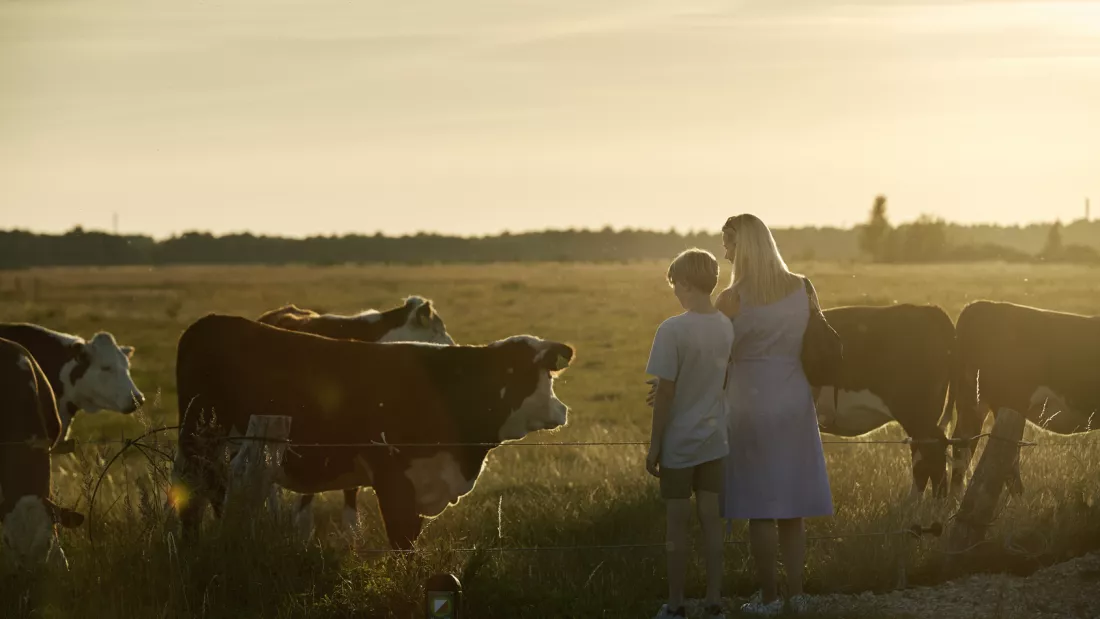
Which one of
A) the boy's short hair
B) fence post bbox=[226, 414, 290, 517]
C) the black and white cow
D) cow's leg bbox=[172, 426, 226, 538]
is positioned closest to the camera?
the boy's short hair

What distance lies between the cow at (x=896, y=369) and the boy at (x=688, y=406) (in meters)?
4.74

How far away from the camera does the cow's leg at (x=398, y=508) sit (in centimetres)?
752

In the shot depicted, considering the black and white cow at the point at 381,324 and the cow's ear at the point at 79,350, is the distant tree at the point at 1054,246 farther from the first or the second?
the cow's ear at the point at 79,350

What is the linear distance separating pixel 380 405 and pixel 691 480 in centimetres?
256

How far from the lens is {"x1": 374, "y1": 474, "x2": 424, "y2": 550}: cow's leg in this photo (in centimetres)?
752

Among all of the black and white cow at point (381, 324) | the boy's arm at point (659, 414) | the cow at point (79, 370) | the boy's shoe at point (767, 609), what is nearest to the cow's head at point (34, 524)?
the boy's arm at point (659, 414)

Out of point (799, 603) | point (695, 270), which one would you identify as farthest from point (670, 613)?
point (695, 270)

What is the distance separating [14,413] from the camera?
716 cm

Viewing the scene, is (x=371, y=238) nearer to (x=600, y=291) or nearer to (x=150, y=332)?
(x=600, y=291)

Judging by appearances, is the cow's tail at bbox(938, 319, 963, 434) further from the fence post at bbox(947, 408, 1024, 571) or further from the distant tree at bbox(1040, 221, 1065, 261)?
the distant tree at bbox(1040, 221, 1065, 261)

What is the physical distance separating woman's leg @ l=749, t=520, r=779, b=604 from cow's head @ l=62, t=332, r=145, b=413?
8783 millimetres

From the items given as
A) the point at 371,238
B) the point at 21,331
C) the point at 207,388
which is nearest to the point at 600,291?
the point at 21,331

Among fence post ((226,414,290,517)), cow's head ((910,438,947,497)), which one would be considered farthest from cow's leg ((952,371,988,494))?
fence post ((226,414,290,517))

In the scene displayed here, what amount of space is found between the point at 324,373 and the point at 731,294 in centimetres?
300
